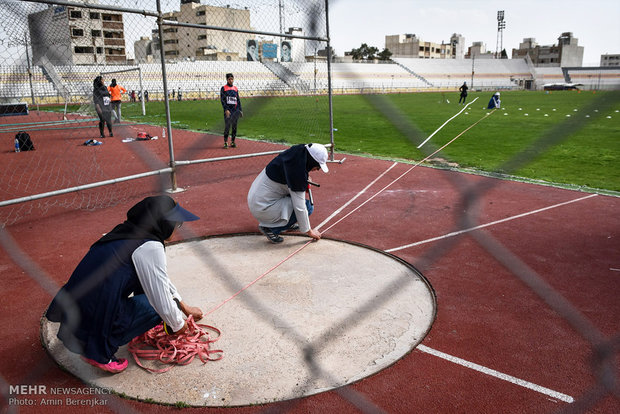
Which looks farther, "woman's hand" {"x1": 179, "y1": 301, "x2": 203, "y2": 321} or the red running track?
"woman's hand" {"x1": 179, "y1": 301, "x2": 203, "y2": 321}

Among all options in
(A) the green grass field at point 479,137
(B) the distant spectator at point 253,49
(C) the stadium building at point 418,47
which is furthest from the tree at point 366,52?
(A) the green grass field at point 479,137

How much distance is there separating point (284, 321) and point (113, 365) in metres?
1.29

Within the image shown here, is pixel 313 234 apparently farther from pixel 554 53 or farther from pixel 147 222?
pixel 554 53

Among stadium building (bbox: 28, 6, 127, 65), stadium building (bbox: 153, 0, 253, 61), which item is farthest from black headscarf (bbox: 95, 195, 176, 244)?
stadium building (bbox: 28, 6, 127, 65)

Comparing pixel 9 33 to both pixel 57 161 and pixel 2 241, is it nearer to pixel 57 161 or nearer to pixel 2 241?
pixel 2 241

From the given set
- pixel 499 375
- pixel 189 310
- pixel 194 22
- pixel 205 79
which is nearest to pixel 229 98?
pixel 194 22

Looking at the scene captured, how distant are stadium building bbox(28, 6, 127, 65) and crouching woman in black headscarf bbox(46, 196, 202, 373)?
557 cm

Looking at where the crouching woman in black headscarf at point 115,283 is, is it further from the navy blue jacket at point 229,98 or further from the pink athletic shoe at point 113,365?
the navy blue jacket at point 229,98

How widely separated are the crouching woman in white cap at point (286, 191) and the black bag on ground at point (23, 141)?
10.6m

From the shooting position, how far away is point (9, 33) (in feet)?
21.8

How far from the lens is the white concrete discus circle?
2916 mm

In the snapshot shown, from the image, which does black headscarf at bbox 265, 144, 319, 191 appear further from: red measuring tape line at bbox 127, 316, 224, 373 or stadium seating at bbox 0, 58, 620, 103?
red measuring tape line at bbox 127, 316, 224, 373

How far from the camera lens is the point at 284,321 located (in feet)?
12.0

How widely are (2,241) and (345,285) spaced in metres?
4.35
